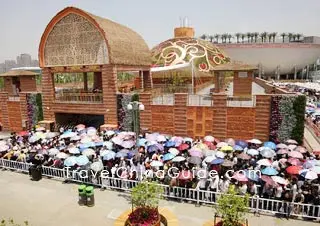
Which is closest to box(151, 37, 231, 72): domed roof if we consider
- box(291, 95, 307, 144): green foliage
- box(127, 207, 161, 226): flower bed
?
box(291, 95, 307, 144): green foliage

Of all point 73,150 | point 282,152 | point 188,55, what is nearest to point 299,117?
point 282,152

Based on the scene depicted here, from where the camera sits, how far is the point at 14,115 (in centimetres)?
2778

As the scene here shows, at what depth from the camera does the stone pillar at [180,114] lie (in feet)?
68.5

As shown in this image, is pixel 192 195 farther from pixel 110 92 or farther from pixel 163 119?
pixel 110 92

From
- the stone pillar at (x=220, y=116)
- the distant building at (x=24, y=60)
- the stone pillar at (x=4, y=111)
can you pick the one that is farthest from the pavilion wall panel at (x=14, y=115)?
the distant building at (x=24, y=60)

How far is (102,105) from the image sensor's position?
23.3 m

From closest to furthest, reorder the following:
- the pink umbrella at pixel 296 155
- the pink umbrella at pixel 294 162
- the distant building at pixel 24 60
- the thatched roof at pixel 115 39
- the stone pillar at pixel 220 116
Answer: the pink umbrella at pixel 294 162
the pink umbrella at pixel 296 155
the stone pillar at pixel 220 116
the thatched roof at pixel 115 39
the distant building at pixel 24 60

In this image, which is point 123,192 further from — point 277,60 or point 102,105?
point 277,60

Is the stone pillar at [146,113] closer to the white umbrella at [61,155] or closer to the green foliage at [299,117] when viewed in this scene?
the white umbrella at [61,155]

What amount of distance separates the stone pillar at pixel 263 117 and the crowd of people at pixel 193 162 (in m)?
1.98

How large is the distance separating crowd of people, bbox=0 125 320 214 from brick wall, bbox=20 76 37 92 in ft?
30.3

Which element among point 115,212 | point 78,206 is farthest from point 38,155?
point 115,212

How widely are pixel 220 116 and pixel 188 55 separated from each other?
64.3 feet

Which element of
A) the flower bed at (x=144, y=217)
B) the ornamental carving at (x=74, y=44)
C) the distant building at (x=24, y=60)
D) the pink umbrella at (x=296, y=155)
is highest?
the distant building at (x=24, y=60)
